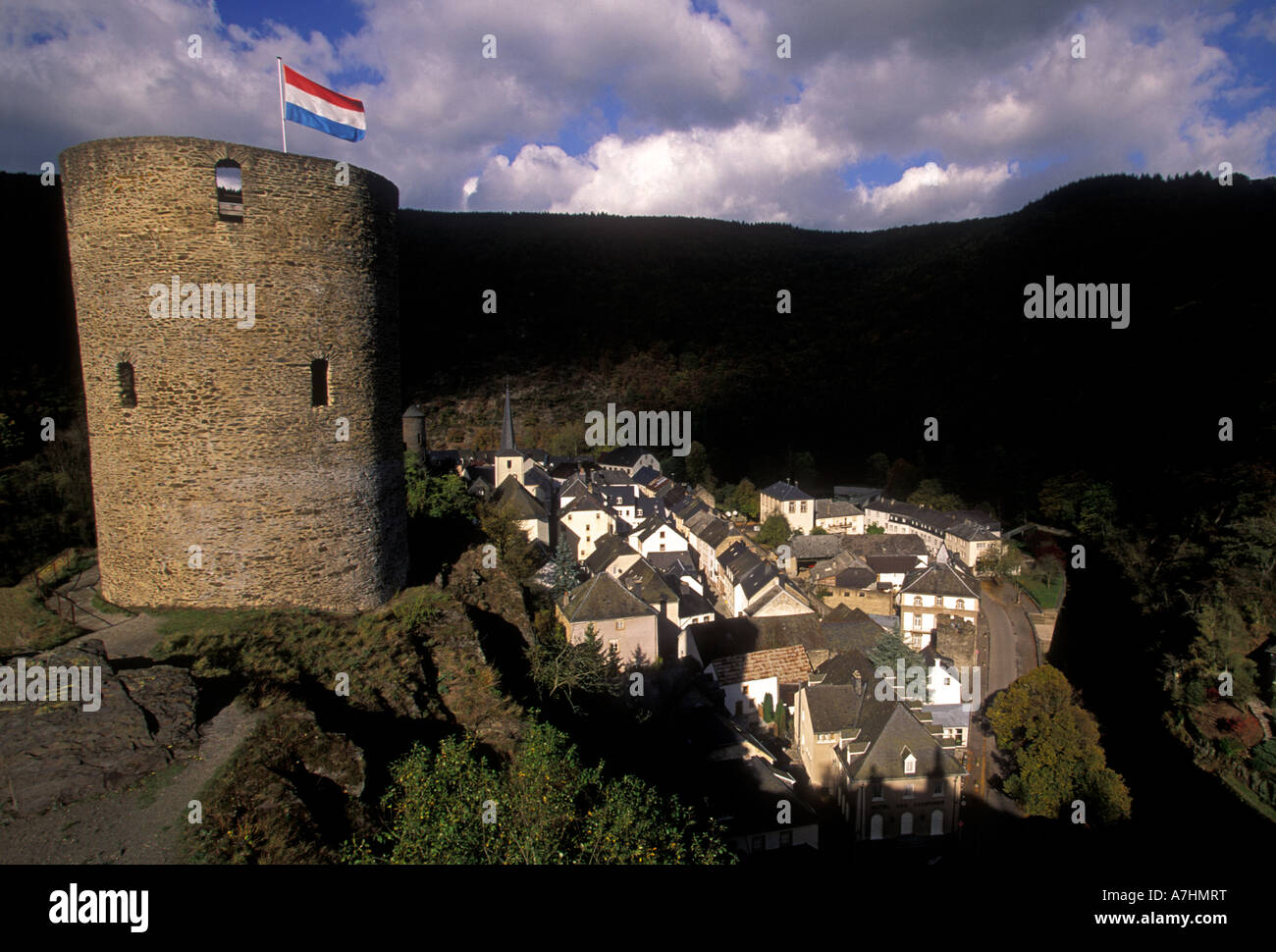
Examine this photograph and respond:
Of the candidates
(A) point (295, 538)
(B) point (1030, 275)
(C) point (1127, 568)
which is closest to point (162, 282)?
(A) point (295, 538)

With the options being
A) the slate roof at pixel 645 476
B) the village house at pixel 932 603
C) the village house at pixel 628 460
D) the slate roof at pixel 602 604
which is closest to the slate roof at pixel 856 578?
the village house at pixel 932 603

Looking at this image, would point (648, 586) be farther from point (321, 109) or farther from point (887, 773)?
point (321, 109)

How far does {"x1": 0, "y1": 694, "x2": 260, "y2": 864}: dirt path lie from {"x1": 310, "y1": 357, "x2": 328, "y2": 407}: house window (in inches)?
201

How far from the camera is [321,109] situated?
34.5 ft

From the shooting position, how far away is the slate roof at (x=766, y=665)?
31.2m

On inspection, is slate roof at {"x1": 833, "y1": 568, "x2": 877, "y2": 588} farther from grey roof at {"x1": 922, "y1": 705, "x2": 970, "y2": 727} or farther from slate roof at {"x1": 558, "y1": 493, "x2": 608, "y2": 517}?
slate roof at {"x1": 558, "y1": 493, "x2": 608, "y2": 517}

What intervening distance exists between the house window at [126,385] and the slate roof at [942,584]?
3870 cm

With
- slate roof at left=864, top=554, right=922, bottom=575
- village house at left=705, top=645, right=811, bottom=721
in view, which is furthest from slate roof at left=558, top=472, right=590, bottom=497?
village house at left=705, top=645, right=811, bottom=721

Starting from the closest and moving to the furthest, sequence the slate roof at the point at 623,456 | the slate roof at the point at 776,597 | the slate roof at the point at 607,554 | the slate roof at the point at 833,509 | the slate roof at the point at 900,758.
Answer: the slate roof at the point at 900,758 → the slate roof at the point at 776,597 → the slate roof at the point at 607,554 → the slate roof at the point at 833,509 → the slate roof at the point at 623,456

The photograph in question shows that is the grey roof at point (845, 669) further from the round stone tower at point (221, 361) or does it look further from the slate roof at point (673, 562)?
the round stone tower at point (221, 361)

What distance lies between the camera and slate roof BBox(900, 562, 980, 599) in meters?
39.7

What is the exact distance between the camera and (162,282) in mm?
9648

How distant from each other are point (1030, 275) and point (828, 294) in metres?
38.7

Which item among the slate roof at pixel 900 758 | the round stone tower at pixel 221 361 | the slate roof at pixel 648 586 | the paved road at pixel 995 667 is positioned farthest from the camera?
the slate roof at pixel 648 586
